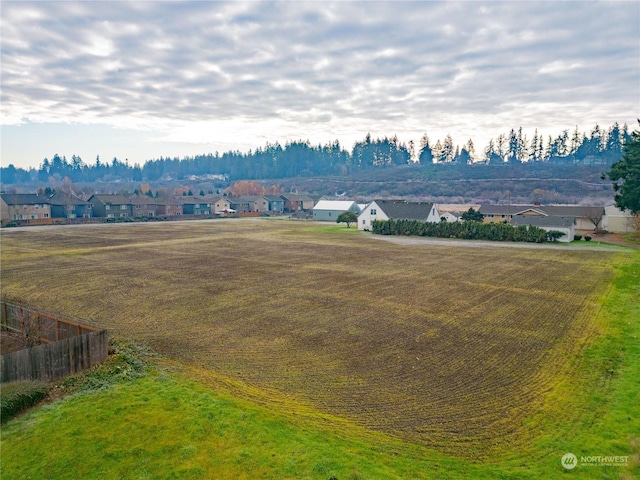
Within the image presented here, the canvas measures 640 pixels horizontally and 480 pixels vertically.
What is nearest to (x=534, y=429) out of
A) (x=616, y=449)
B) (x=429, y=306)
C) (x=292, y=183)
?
(x=616, y=449)

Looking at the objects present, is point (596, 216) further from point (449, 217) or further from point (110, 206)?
point (110, 206)

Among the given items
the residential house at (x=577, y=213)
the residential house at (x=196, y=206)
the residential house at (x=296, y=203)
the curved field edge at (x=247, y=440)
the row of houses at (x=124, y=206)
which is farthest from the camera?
the residential house at (x=296, y=203)

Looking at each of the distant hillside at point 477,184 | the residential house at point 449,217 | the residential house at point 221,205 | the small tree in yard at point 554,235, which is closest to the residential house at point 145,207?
the residential house at point 221,205

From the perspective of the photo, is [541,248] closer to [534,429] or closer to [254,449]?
[534,429]

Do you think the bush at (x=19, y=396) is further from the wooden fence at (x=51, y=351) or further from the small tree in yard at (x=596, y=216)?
the small tree in yard at (x=596, y=216)

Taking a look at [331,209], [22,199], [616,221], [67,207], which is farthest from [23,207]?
[616,221]

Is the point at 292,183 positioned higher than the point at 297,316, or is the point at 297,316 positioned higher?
the point at 292,183

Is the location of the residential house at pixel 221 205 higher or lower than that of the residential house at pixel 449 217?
higher
